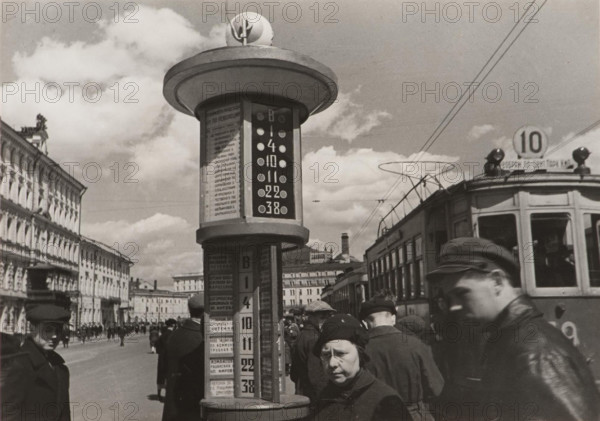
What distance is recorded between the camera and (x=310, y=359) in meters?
5.10

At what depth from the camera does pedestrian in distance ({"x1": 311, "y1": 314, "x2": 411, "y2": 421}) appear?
2.92m

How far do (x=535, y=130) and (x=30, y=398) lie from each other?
5.77m

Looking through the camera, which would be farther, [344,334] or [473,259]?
[344,334]

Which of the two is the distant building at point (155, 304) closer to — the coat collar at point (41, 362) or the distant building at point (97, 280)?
the distant building at point (97, 280)

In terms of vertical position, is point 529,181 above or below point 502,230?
above

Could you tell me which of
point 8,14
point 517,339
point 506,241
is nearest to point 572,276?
point 506,241

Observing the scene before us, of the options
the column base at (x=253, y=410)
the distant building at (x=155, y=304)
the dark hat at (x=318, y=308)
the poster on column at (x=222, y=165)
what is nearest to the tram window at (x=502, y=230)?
the dark hat at (x=318, y=308)

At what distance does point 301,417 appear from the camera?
393 cm

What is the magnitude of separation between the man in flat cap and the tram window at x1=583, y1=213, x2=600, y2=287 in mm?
2950

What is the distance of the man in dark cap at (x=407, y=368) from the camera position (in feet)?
12.4

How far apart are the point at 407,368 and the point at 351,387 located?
1.01m

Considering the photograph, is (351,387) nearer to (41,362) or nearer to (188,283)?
(41,362)

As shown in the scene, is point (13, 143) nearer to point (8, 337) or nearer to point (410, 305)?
point (410, 305)

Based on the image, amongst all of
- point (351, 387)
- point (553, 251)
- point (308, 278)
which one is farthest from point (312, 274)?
point (351, 387)
